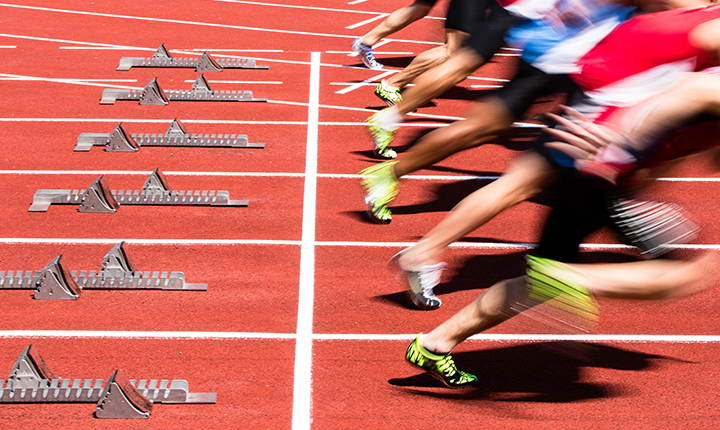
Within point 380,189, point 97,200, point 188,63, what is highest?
point 188,63

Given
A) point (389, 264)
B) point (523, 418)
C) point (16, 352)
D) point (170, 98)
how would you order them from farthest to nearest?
point (170, 98), point (389, 264), point (16, 352), point (523, 418)

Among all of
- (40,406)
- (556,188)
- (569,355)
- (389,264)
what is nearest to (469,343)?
(569,355)

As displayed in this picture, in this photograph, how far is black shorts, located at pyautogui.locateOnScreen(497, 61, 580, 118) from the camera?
3.39 meters

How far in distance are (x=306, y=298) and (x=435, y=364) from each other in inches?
47.3

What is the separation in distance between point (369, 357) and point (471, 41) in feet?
7.47

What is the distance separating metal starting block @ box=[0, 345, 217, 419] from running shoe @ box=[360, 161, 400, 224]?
1.72 meters

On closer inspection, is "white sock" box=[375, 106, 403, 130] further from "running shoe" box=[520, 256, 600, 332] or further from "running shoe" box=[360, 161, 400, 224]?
"running shoe" box=[520, 256, 600, 332]

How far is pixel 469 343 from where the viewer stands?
3652 millimetres

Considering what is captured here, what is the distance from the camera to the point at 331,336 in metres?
3.71

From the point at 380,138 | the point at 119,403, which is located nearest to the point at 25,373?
the point at 119,403

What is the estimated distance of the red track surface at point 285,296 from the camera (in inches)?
126

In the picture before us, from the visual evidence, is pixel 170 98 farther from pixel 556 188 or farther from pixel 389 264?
pixel 556 188

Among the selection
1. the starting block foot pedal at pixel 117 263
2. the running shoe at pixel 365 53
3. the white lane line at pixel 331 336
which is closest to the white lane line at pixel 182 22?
the running shoe at pixel 365 53

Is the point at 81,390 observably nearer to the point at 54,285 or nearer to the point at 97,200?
the point at 54,285
